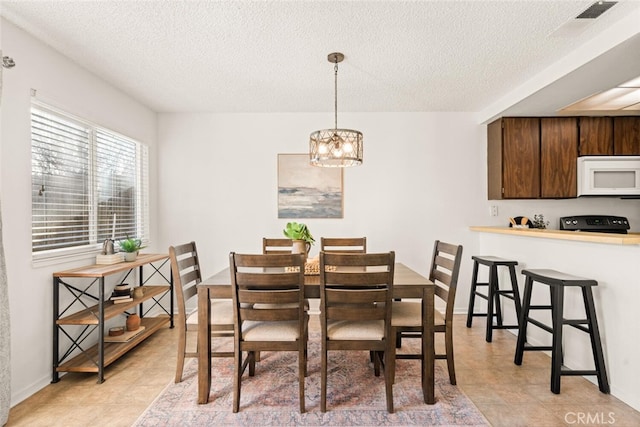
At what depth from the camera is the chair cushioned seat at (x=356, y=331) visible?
214 centimetres

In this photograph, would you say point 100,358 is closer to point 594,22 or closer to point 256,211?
point 256,211

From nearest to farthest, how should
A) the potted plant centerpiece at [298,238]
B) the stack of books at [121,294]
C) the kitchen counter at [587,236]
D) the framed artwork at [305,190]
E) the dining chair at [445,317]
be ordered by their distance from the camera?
1. the kitchen counter at [587,236]
2. the dining chair at [445,317]
3. the potted plant centerpiece at [298,238]
4. the stack of books at [121,294]
5. the framed artwork at [305,190]

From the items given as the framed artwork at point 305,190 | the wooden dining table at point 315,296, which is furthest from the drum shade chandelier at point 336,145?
the framed artwork at point 305,190

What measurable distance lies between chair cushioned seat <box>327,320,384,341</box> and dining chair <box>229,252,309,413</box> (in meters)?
0.21

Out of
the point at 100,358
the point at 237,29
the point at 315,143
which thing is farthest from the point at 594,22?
the point at 100,358

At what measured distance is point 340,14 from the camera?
2.13 meters

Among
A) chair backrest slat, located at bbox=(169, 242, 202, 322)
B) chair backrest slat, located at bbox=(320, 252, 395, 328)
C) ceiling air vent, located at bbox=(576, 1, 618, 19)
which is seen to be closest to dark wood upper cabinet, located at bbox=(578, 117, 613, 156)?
ceiling air vent, located at bbox=(576, 1, 618, 19)

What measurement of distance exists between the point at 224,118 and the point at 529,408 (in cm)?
393

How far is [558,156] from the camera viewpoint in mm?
3850

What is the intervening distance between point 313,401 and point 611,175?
149 inches

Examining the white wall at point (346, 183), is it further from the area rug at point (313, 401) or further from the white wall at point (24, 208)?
the area rug at point (313, 401)

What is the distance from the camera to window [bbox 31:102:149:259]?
2.49 meters

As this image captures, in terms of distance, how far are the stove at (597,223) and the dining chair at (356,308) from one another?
3.09 meters

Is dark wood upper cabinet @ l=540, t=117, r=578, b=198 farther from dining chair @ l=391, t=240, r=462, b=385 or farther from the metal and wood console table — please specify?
the metal and wood console table
